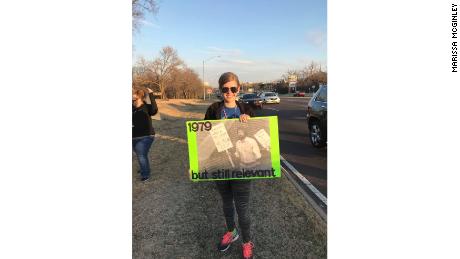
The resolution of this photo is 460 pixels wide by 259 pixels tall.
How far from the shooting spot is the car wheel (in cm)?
655

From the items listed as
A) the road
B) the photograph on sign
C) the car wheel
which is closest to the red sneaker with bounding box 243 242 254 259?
the photograph on sign

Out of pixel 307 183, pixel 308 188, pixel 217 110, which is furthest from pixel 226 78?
pixel 307 183

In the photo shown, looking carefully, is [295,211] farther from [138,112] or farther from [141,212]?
[138,112]

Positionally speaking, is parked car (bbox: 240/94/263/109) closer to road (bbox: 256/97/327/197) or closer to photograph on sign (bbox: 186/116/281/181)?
photograph on sign (bbox: 186/116/281/181)

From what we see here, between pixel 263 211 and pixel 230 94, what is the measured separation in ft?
5.24

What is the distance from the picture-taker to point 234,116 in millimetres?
2404

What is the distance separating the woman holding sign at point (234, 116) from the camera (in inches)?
91.5

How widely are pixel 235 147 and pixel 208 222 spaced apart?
1096mm

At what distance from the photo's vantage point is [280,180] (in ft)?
14.2

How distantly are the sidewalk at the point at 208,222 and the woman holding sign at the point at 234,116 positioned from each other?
0.94ft

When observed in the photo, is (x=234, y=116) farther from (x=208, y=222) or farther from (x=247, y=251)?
(x=208, y=222)

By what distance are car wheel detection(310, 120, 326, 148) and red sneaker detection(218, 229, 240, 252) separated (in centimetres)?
437

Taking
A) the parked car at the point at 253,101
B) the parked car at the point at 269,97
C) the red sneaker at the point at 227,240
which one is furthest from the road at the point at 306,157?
the parked car at the point at 269,97
